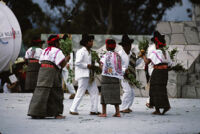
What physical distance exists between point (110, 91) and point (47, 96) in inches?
60.3

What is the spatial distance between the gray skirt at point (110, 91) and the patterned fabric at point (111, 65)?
12 cm

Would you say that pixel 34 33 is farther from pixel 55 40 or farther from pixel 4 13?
pixel 4 13

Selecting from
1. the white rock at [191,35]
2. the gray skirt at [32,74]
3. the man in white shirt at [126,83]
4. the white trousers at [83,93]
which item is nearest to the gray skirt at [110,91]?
the white trousers at [83,93]

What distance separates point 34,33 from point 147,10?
11.5 meters

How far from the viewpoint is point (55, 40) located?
31.2 feet

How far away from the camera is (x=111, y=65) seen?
997 cm

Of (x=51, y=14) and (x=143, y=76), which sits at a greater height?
(x=51, y=14)

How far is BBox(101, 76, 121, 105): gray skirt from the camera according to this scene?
986 cm

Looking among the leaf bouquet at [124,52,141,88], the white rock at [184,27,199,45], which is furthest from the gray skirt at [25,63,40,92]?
the white rock at [184,27,199,45]

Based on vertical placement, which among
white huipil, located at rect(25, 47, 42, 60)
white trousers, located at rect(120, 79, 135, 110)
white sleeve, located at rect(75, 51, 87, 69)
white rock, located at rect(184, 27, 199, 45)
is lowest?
white trousers, located at rect(120, 79, 135, 110)

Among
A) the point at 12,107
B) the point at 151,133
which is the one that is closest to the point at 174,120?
the point at 151,133

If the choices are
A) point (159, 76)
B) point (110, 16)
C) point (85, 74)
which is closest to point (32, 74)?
point (85, 74)

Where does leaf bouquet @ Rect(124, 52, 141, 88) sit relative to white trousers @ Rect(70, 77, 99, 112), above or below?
above

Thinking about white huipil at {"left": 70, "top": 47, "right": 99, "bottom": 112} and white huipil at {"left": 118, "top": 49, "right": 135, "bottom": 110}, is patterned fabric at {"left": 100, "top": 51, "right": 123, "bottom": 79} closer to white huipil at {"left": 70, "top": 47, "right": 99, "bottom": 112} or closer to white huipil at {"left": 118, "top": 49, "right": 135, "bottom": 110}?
white huipil at {"left": 70, "top": 47, "right": 99, "bottom": 112}
